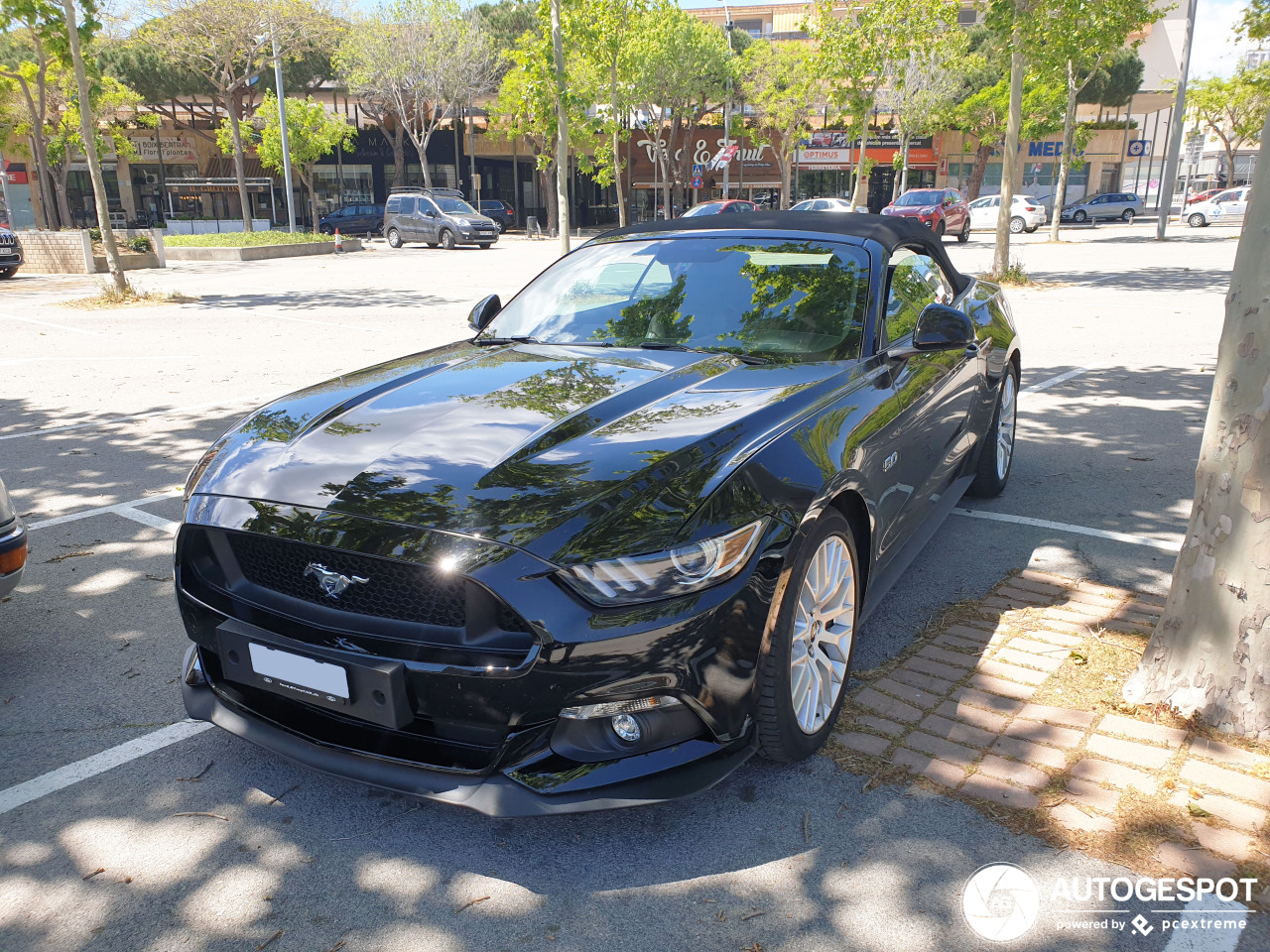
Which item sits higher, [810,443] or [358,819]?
[810,443]

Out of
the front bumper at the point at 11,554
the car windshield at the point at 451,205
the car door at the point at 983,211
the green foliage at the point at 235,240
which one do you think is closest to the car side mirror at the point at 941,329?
the front bumper at the point at 11,554

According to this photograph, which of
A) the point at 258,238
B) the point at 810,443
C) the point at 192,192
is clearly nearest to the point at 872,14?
the point at 258,238

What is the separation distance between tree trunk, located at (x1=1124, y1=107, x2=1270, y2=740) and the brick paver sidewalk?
0.15 m

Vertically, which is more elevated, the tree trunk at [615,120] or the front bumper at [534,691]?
the tree trunk at [615,120]

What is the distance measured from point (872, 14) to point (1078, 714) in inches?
924

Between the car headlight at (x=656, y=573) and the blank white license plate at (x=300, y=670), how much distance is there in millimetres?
665

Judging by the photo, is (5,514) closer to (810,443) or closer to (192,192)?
(810,443)

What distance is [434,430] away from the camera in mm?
2893

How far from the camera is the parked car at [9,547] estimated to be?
3.36 m

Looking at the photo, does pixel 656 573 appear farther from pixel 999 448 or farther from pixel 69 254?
pixel 69 254

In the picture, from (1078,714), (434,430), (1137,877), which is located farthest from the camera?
(1078,714)

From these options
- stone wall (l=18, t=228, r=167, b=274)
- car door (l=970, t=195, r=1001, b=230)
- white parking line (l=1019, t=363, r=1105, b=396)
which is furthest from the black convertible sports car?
car door (l=970, t=195, r=1001, b=230)

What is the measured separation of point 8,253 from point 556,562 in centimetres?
2340

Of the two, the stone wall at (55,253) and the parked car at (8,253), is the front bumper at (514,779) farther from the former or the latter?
the stone wall at (55,253)
